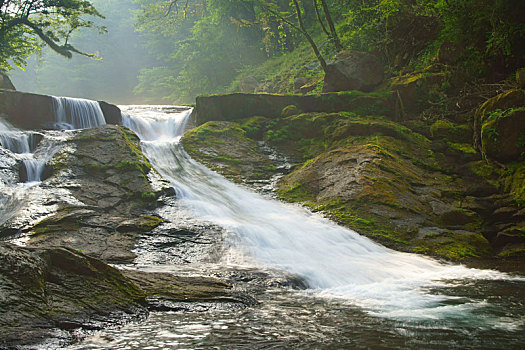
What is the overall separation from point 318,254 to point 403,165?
4.21 metres

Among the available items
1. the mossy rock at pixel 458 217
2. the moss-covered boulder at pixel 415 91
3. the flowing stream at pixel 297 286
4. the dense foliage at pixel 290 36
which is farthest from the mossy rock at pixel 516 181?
the moss-covered boulder at pixel 415 91

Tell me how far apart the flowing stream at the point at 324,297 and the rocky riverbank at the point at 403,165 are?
870mm

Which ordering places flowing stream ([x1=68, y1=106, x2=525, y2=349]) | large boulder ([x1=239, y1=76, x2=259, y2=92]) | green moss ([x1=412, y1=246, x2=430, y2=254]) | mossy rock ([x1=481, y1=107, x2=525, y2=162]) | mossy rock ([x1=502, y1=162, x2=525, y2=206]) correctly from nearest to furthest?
1. flowing stream ([x1=68, y1=106, x2=525, y2=349])
2. green moss ([x1=412, y1=246, x2=430, y2=254])
3. mossy rock ([x1=502, y1=162, x2=525, y2=206])
4. mossy rock ([x1=481, y1=107, x2=525, y2=162])
5. large boulder ([x1=239, y1=76, x2=259, y2=92])

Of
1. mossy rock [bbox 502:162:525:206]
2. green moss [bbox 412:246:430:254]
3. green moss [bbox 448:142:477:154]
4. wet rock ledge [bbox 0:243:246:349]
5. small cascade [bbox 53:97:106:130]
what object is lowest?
green moss [bbox 412:246:430:254]

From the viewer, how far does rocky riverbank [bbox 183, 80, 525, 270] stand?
7.66 meters

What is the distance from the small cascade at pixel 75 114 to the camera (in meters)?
13.2

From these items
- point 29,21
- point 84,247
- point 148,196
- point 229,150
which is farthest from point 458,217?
point 29,21

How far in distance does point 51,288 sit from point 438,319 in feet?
12.1

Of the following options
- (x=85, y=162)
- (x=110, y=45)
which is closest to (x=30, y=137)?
(x=85, y=162)

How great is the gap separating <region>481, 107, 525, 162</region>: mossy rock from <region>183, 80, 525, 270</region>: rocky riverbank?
0.06 feet

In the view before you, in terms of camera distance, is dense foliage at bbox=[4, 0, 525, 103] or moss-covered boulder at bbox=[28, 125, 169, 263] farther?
dense foliage at bbox=[4, 0, 525, 103]

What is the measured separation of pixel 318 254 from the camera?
22.8 ft

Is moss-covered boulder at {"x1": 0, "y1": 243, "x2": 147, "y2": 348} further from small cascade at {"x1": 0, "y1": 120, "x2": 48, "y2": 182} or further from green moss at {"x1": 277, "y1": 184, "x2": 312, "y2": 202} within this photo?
small cascade at {"x1": 0, "y1": 120, "x2": 48, "y2": 182}

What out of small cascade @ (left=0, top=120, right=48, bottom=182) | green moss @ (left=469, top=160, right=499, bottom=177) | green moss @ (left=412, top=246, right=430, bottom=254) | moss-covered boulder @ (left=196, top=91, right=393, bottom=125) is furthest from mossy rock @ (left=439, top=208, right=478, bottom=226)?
small cascade @ (left=0, top=120, right=48, bottom=182)
